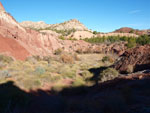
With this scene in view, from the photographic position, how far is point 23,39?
2047 cm

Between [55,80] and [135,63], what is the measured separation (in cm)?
736

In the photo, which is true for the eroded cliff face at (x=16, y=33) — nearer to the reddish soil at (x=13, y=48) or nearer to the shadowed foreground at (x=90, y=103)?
the reddish soil at (x=13, y=48)

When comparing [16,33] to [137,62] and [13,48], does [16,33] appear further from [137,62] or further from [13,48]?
[137,62]

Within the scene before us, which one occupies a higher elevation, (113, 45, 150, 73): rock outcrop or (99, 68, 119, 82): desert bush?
(113, 45, 150, 73): rock outcrop

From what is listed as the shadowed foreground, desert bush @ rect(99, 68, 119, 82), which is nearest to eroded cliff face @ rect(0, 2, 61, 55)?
desert bush @ rect(99, 68, 119, 82)

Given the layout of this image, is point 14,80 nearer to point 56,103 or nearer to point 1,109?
point 1,109

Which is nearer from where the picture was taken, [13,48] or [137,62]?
[137,62]

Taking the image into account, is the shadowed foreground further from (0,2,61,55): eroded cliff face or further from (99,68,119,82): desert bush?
(0,2,61,55): eroded cliff face

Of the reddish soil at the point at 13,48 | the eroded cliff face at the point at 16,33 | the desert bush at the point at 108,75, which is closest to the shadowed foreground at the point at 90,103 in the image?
the desert bush at the point at 108,75

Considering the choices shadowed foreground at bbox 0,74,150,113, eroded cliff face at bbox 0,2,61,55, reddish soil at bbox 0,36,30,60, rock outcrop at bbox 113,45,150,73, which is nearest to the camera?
shadowed foreground at bbox 0,74,150,113

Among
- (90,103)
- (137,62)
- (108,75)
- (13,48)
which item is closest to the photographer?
(90,103)

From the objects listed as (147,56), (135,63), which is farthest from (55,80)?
(147,56)

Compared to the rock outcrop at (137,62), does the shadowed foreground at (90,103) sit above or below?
below

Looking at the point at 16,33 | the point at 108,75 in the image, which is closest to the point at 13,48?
the point at 16,33
